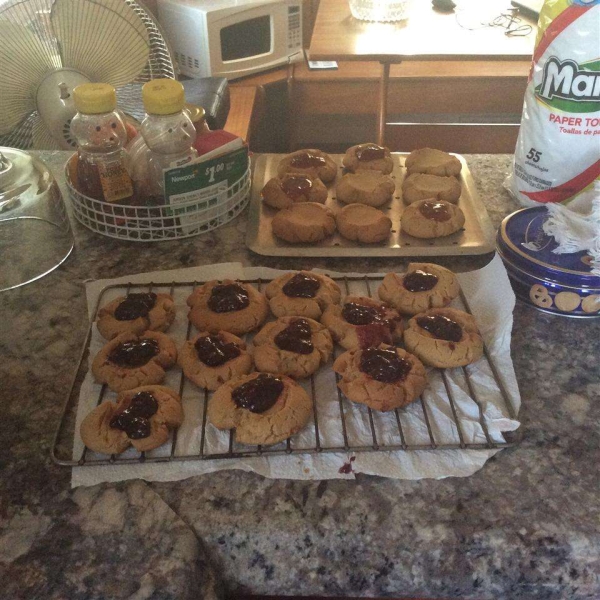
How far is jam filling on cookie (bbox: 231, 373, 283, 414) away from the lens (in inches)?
28.8

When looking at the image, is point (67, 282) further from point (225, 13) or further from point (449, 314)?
point (225, 13)

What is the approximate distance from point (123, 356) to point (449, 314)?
454 mm

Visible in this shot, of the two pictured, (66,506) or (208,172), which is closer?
(66,506)

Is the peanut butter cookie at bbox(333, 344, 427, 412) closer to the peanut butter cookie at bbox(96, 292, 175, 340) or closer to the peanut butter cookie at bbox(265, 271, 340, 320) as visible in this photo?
the peanut butter cookie at bbox(265, 271, 340, 320)

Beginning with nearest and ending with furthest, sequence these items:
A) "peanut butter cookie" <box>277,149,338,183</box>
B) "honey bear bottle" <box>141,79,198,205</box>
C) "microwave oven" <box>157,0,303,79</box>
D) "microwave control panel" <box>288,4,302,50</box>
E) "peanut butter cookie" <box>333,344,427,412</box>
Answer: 1. "peanut butter cookie" <box>333,344,427,412</box>
2. "honey bear bottle" <box>141,79,198,205</box>
3. "peanut butter cookie" <box>277,149,338,183</box>
4. "microwave oven" <box>157,0,303,79</box>
5. "microwave control panel" <box>288,4,302,50</box>

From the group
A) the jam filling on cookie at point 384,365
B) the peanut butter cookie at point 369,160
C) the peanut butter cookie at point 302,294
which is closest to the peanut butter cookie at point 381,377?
the jam filling on cookie at point 384,365

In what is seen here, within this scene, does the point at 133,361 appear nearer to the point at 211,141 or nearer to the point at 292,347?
the point at 292,347

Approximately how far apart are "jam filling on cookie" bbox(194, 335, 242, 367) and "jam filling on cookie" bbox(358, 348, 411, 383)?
17 centimetres

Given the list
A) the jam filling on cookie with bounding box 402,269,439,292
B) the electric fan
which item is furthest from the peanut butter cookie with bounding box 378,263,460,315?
the electric fan

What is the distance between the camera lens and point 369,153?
1.29m

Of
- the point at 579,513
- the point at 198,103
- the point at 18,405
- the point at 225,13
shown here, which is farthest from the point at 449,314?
the point at 225,13

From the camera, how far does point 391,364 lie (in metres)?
0.79

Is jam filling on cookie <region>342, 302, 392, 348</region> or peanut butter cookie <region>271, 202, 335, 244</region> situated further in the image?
peanut butter cookie <region>271, 202, 335, 244</region>

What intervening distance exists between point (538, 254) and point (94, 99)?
73 centimetres
